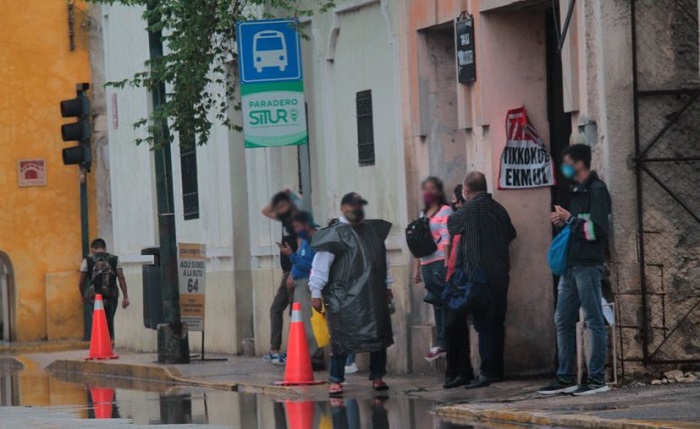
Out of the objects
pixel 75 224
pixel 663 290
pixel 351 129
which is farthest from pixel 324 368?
pixel 75 224

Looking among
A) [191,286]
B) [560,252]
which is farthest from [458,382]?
[191,286]

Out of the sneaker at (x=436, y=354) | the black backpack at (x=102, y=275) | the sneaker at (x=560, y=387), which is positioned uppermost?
the black backpack at (x=102, y=275)

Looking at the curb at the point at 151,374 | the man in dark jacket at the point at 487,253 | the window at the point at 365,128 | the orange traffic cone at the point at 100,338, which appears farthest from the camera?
the orange traffic cone at the point at 100,338

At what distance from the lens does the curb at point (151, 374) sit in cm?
1789

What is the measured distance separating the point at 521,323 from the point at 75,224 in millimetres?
18756

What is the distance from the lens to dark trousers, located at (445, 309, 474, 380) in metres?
16.8

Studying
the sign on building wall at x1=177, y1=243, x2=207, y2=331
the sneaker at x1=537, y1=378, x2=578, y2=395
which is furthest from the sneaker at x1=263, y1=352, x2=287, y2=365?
the sneaker at x1=537, y1=378, x2=578, y2=395

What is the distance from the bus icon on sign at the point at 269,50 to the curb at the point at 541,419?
18.5 ft

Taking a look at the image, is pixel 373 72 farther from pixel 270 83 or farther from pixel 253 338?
pixel 253 338

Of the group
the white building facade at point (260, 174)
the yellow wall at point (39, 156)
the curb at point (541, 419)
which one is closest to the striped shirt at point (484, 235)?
the curb at point (541, 419)

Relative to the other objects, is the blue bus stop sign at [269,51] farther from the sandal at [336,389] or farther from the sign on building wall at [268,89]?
the sandal at [336,389]

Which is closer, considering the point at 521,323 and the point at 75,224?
the point at 521,323

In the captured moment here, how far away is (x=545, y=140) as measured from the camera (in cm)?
1719

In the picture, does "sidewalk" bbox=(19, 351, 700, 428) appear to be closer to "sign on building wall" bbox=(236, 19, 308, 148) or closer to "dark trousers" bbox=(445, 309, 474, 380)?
"dark trousers" bbox=(445, 309, 474, 380)
